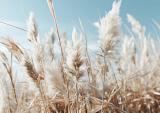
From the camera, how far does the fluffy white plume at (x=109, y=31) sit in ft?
7.38

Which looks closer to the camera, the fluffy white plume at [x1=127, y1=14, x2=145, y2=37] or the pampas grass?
the pampas grass

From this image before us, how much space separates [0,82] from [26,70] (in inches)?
7.4

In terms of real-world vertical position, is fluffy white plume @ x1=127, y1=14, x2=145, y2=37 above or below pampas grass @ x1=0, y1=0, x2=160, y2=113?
above

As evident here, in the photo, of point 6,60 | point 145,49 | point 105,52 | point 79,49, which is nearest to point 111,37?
point 105,52

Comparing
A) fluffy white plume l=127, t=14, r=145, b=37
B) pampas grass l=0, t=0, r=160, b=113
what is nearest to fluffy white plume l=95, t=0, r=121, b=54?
pampas grass l=0, t=0, r=160, b=113

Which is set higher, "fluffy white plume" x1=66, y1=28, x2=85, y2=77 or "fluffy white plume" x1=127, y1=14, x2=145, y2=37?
"fluffy white plume" x1=127, y1=14, x2=145, y2=37

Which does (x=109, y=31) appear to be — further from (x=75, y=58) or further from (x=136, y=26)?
(x=136, y=26)

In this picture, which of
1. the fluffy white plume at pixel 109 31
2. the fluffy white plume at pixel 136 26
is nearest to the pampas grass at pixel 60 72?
the fluffy white plume at pixel 109 31

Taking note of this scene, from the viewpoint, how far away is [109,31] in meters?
2.24

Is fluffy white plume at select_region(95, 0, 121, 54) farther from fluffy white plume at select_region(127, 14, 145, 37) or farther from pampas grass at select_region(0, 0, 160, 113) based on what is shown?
fluffy white plume at select_region(127, 14, 145, 37)

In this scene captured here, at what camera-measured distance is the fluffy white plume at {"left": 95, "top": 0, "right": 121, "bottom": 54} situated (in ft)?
7.38

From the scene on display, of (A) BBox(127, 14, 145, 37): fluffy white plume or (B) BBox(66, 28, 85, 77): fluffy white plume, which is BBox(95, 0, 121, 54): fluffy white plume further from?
(A) BBox(127, 14, 145, 37): fluffy white plume

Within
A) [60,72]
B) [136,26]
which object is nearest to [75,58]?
[60,72]

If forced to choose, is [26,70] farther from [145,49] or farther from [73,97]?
[145,49]
